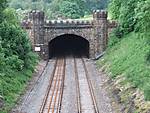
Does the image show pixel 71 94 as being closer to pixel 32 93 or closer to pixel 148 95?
pixel 32 93

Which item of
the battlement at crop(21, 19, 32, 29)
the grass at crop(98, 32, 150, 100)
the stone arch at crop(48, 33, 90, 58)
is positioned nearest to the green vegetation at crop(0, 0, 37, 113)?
the battlement at crop(21, 19, 32, 29)

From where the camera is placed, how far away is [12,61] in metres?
39.8

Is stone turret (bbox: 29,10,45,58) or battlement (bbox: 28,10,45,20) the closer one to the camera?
battlement (bbox: 28,10,45,20)

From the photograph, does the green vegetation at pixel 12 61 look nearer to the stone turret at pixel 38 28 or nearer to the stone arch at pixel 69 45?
the stone turret at pixel 38 28

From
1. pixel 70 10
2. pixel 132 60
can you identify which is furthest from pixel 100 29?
pixel 70 10

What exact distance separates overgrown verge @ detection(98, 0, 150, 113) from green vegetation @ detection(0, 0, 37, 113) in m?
8.35

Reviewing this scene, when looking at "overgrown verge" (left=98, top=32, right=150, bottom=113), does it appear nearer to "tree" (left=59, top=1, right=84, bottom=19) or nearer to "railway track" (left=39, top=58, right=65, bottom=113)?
"railway track" (left=39, top=58, right=65, bottom=113)

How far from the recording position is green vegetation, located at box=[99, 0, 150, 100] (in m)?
32.9

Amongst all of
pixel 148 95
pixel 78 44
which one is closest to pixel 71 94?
pixel 148 95

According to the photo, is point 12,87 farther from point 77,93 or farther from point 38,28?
point 38,28

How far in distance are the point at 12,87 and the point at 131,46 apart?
15229 mm

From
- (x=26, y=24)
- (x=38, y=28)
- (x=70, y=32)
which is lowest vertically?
(x=70, y=32)

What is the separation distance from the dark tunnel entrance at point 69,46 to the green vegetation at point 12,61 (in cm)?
1458

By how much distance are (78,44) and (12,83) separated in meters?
35.8
